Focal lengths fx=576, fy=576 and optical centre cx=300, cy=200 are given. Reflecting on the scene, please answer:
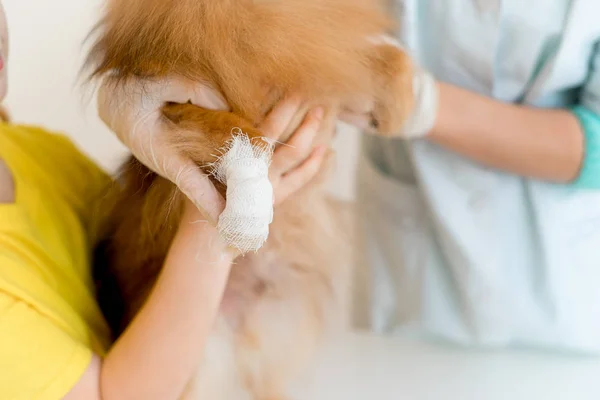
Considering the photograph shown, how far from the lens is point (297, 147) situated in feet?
1.90

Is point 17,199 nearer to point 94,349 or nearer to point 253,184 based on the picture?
point 94,349

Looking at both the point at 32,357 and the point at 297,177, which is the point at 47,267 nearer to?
the point at 32,357

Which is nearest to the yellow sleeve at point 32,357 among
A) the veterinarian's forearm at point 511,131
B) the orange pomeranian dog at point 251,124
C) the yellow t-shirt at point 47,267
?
the yellow t-shirt at point 47,267

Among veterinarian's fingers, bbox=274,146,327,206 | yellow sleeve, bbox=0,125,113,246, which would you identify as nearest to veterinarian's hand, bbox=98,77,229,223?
veterinarian's fingers, bbox=274,146,327,206

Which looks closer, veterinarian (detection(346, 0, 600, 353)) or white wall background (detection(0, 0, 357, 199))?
veterinarian (detection(346, 0, 600, 353))

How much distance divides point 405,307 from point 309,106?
488 mm

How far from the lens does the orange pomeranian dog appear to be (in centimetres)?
51

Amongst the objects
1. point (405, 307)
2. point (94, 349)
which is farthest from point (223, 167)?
point (405, 307)

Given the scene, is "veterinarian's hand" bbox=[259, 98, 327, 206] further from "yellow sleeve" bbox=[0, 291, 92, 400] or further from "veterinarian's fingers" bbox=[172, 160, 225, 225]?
"yellow sleeve" bbox=[0, 291, 92, 400]

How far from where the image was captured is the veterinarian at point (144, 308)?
1.75 feet

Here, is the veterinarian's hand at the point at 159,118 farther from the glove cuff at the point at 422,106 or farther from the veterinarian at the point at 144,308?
the glove cuff at the point at 422,106

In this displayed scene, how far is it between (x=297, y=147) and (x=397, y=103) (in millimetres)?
137

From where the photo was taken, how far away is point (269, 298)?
0.81 metres

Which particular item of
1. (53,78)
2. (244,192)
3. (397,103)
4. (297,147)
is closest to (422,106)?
(397,103)
